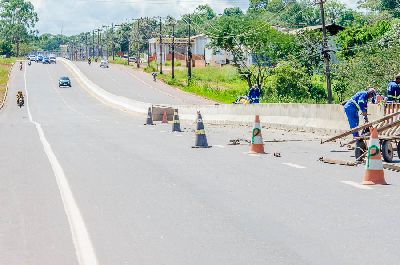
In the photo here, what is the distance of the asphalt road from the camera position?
812 cm

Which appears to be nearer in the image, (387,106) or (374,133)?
(374,133)

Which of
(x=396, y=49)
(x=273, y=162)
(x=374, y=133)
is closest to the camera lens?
(x=374, y=133)

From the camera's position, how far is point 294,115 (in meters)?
31.8

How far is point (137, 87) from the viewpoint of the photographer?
109 metres

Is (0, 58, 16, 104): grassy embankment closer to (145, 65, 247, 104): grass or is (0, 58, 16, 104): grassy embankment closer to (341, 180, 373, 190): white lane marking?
(145, 65, 247, 104): grass

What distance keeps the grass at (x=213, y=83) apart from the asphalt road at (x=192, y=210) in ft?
247

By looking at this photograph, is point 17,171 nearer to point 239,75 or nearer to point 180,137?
point 180,137

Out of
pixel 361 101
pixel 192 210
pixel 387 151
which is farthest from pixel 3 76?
pixel 192 210

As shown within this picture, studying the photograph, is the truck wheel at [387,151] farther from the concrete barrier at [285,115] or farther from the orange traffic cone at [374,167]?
the concrete barrier at [285,115]

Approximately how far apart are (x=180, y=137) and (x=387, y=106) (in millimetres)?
9531

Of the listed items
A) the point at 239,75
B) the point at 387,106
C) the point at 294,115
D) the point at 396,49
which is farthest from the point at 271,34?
the point at 387,106

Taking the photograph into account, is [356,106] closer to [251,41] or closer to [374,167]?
[374,167]

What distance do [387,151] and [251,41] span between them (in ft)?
310

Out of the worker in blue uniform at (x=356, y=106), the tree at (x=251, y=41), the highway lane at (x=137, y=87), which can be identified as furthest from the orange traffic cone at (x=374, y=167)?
the tree at (x=251, y=41)
